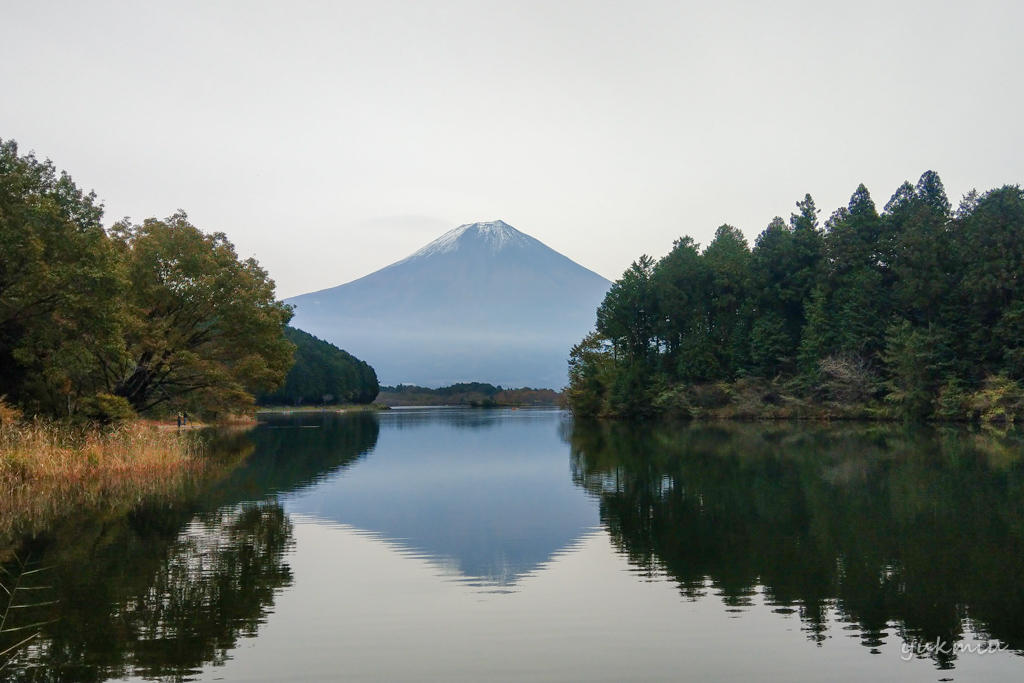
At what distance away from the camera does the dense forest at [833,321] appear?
4784 cm

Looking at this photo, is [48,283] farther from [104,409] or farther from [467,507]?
[467,507]

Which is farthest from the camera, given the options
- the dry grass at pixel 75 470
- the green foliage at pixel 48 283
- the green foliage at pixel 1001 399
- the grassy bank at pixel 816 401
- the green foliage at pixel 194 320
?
the grassy bank at pixel 816 401

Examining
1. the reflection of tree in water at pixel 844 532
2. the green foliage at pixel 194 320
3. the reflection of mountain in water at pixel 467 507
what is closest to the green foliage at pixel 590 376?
the green foliage at pixel 194 320

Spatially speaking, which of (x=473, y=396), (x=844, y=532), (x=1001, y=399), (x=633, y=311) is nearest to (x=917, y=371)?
(x=1001, y=399)

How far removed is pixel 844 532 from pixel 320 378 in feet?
390

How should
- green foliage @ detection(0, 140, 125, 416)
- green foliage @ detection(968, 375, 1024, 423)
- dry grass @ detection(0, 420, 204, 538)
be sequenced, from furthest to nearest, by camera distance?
green foliage @ detection(968, 375, 1024, 423), green foliage @ detection(0, 140, 125, 416), dry grass @ detection(0, 420, 204, 538)

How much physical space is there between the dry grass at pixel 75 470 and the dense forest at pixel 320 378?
94570 millimetres

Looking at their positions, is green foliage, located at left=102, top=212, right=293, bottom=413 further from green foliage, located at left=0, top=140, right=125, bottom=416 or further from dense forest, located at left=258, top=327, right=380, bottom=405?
dense forest, located at left=258, top=327, right=380, bottom=405

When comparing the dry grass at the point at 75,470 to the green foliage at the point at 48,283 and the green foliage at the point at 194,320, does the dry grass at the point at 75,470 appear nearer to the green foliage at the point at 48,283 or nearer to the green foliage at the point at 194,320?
the green foliage at the point at 48,283

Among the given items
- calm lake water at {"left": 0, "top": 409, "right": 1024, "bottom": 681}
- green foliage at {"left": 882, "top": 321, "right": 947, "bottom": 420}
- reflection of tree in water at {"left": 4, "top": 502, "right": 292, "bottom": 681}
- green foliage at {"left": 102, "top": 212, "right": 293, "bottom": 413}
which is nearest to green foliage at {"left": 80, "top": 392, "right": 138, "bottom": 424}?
green foliage at {"left": 102, "top": 212, "right": 293, "bottom": 413}

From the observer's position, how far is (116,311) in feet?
76.6

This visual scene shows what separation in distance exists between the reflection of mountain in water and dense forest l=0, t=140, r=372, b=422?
672 cm

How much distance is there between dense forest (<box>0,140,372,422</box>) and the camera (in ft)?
70.3

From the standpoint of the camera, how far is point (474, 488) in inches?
838
